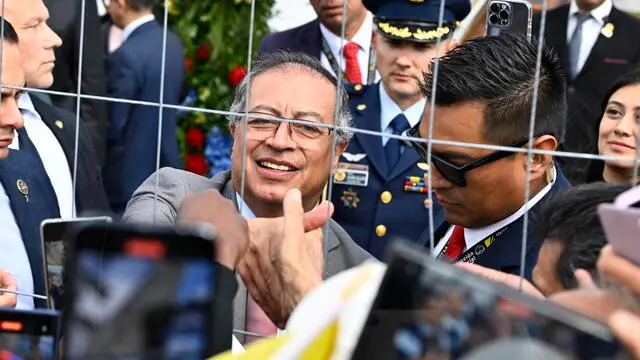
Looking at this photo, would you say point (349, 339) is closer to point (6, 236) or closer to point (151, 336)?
point (151, 336)

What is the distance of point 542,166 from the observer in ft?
7.60

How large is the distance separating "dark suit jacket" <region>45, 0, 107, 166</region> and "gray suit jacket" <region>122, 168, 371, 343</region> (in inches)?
40.3

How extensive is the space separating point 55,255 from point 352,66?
1.45 meters

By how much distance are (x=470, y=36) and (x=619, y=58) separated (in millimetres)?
A: 746

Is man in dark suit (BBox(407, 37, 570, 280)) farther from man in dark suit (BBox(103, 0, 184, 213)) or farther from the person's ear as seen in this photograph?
man in dark suit (BBox(103, 0, 184, 213))

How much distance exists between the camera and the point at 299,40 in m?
3.23

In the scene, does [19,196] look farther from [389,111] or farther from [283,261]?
[283,261]

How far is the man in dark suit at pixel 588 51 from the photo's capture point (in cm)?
305

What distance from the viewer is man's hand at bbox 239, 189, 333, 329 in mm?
1976

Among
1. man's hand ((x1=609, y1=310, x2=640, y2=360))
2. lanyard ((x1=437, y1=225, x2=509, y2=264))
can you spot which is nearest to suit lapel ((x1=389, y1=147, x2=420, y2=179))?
lanyard ((x1=437, y1=225, x2=509, y2=264))

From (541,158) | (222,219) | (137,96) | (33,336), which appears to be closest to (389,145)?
(541,158)

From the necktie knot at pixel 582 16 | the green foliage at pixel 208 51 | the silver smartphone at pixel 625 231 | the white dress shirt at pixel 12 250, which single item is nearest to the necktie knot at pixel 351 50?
the necktie knot at pixel 582 16

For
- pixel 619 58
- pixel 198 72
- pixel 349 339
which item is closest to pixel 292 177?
pixel 619 58

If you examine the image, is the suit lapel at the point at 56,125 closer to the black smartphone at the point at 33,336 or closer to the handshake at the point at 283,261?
the handshake at the point at 283,261
